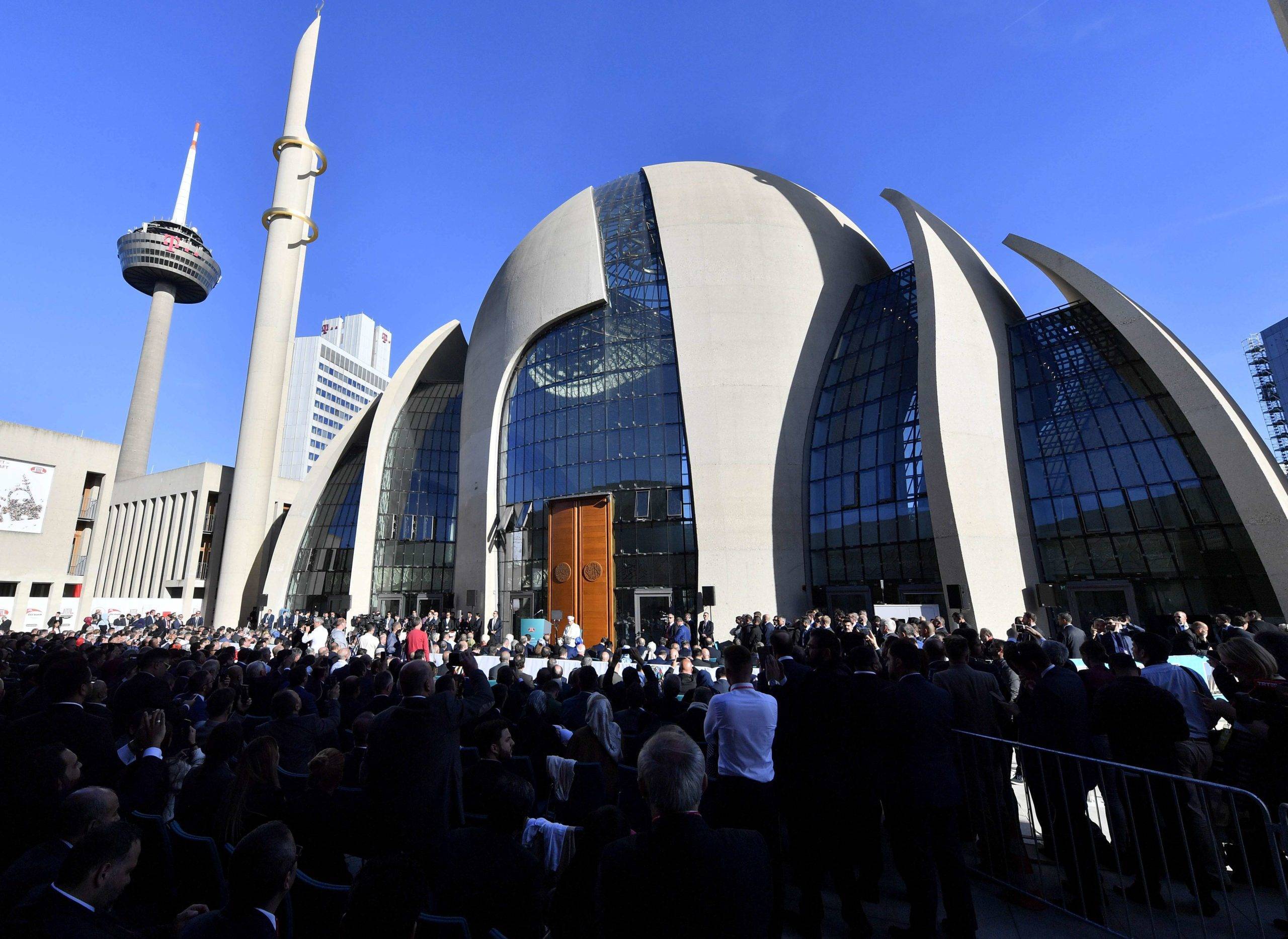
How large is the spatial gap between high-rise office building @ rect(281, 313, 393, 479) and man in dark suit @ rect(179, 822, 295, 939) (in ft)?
362

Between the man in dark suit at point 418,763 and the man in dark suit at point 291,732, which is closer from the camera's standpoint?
the man in dark suit at point 418,763

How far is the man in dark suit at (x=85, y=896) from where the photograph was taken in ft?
7.53

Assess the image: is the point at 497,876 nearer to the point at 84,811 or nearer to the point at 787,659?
the point at 84,811

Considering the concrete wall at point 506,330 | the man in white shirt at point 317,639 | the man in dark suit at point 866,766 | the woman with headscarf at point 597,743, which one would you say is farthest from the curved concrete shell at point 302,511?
the man in dark suit at point 866,766

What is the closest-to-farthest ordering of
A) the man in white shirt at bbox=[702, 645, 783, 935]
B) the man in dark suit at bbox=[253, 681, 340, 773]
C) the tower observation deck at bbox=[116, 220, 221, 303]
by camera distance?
the man in white shirt at bbox=[702, 645, 783, 935], the man in dark suit at bbox=[253, 681, 340, 773], the tower observation deck at bbox=[116, 220, 221, 303]

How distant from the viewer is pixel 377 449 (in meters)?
33.8

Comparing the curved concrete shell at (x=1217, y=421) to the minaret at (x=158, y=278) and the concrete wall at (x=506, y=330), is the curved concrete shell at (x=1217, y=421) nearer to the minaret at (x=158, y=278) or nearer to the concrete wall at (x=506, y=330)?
the concrete wall at (x=506, y=330)

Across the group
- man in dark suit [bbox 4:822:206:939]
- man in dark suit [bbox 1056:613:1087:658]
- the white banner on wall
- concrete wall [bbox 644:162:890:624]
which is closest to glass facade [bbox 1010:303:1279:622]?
man in dark suit [bbox 1056:613:1087:658]

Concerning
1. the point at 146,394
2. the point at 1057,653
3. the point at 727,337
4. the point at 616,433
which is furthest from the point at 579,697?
the point at 146,394

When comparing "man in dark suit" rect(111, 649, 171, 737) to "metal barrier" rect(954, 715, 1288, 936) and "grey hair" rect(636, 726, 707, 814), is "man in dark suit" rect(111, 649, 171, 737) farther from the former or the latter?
"metal barrier" rect(954, 715, 1288, 936)

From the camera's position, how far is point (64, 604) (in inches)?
1731

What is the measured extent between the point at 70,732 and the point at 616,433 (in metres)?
22.9

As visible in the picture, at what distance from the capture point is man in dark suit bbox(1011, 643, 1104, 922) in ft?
15.9

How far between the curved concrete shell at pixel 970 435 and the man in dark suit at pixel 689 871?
18.9 meters
